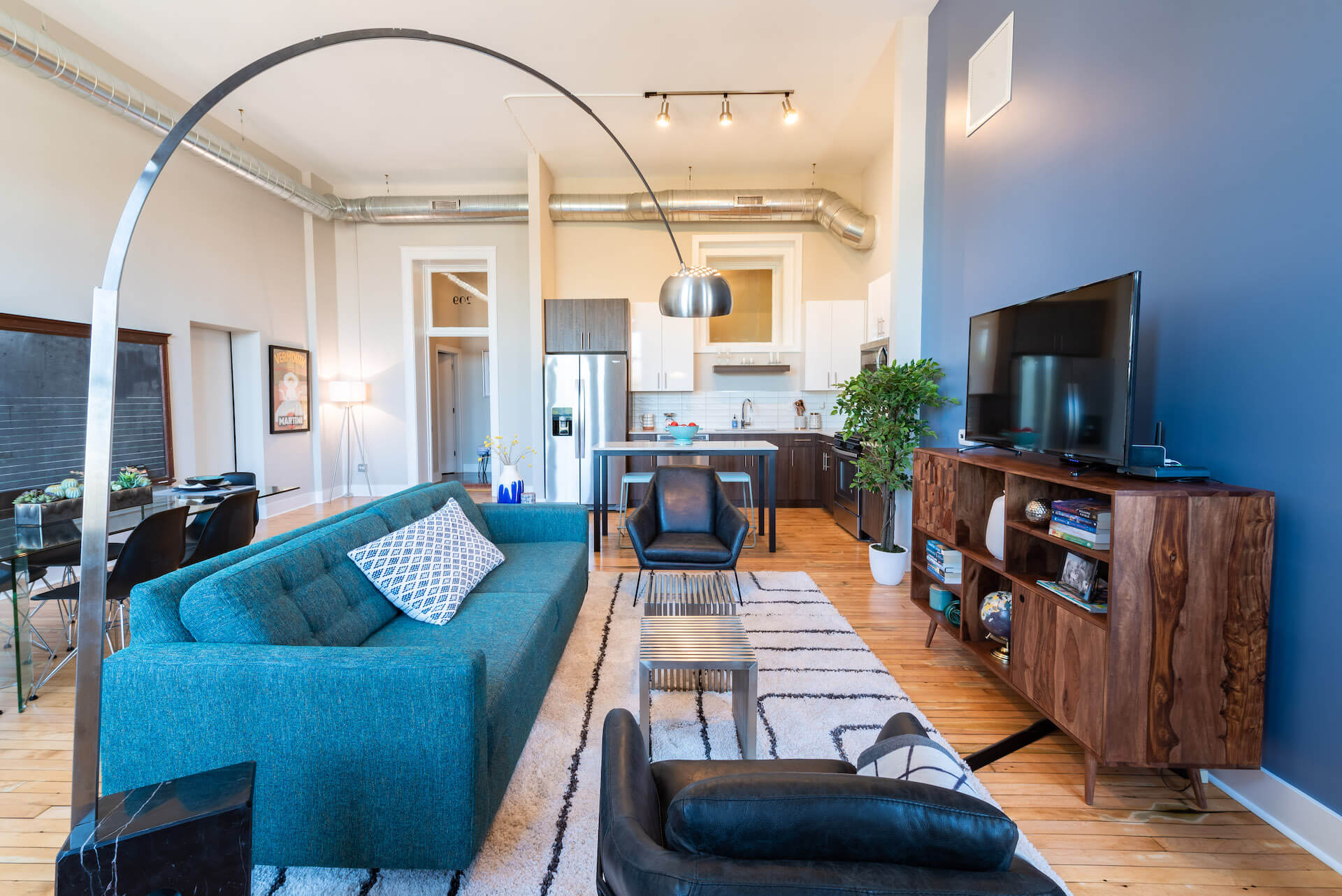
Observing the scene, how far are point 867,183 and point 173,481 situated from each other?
7.16 m

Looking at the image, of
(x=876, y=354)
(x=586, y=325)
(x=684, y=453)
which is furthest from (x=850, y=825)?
(x=586, y=325)

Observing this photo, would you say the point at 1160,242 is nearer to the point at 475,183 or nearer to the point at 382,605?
the point at 382,605

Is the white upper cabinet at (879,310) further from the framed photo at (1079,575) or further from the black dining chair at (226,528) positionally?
the black dining chair at (226,528)

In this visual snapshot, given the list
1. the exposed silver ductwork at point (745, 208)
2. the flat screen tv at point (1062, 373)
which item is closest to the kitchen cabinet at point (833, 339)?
the exposed silver ductwork at point (745, 208)

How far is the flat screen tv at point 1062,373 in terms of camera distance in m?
1.95

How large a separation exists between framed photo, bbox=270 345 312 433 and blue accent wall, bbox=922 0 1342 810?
6.69 metres

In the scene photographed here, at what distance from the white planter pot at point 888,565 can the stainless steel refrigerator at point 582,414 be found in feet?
10.7

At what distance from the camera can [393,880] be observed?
62.2 inches

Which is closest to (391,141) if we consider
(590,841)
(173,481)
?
(173,481)

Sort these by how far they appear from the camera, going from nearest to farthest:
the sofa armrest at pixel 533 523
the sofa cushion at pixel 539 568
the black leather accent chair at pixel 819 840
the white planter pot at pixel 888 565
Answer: the black leather accent chair at pixel 819 840 < the sofa cushion at pixel 539 568 < the sofa armrest at pixel 533 523 < the white planter pot at pixel 888 565

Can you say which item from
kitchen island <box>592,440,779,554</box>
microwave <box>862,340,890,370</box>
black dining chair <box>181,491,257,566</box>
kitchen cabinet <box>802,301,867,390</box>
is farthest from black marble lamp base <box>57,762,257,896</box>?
kitchen cabinet <box>802,301,867,390</box>

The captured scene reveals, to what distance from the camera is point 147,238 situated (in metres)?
4.80

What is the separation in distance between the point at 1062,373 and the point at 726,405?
5.13 m

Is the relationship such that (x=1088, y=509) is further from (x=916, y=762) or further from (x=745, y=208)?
(x=745, y=208)
